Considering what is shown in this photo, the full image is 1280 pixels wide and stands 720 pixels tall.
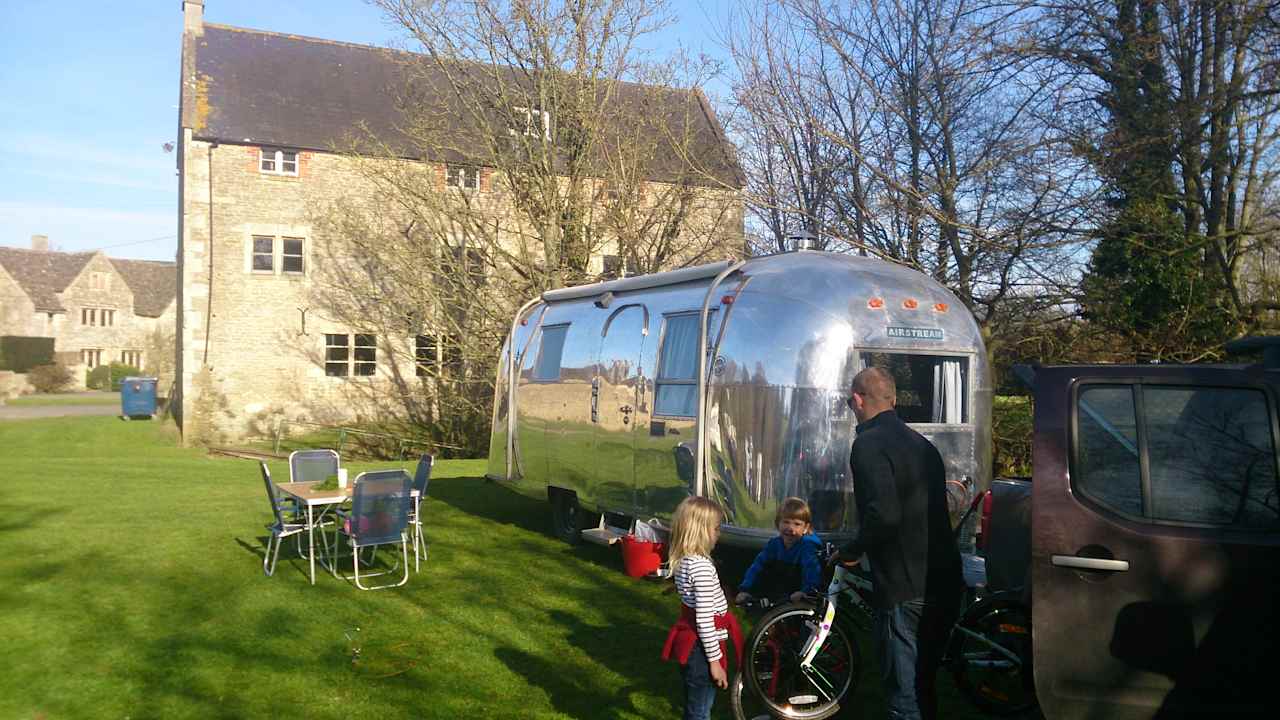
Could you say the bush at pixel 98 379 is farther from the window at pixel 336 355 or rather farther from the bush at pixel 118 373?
the window at pixel 336 355

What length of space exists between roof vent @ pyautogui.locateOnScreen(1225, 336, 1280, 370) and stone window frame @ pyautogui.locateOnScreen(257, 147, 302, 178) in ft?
91.0

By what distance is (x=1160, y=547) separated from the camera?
13.4 feet

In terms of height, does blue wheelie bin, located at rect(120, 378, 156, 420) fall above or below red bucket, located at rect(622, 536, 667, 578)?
above

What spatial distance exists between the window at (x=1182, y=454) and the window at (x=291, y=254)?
2754cm

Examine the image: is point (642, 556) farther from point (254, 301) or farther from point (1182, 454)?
point (254, 301)

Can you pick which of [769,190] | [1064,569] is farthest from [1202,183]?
[1064,569]

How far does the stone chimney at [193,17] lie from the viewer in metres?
30.6

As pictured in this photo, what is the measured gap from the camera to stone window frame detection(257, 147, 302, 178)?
2877 centimetres

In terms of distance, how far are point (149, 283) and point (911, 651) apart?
3256 inches

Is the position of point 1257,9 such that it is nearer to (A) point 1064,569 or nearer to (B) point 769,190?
(B) point 769,190

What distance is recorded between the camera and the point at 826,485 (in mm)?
7625

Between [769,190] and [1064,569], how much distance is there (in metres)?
14.5

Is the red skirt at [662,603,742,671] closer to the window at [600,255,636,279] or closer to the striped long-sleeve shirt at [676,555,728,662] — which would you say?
the striped long-sleeve shirt at [676,555,728,662]

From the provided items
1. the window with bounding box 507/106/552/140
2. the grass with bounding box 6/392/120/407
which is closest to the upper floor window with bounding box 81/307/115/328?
the grass with bounding box 6/392/120/407
